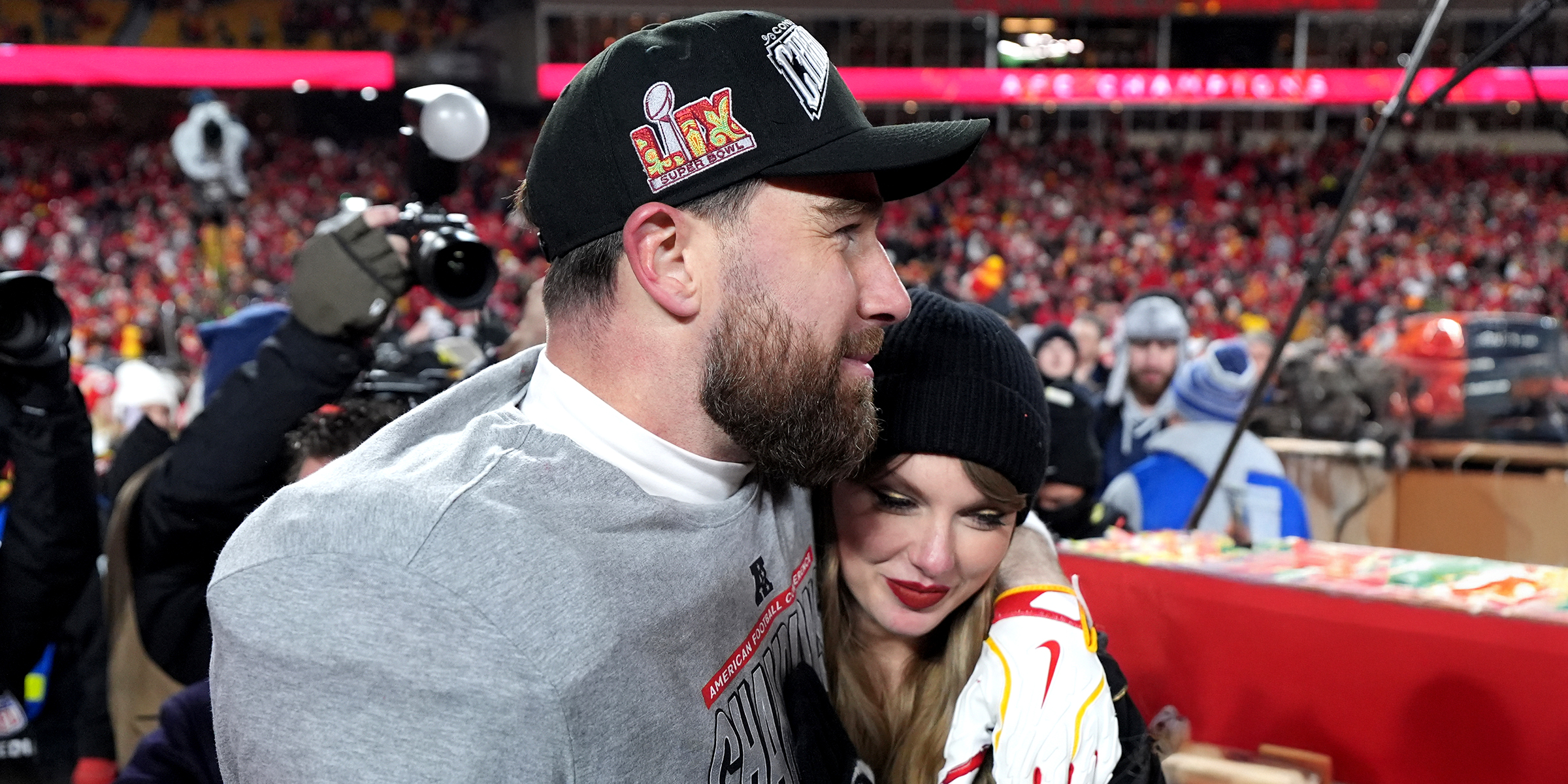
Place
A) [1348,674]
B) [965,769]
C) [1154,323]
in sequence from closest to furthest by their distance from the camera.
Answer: [965,769] → [1348,674] → [1154,323]

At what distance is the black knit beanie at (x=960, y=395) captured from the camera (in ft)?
5.36

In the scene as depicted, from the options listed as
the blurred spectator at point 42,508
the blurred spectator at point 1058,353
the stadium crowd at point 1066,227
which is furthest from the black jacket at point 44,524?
the stadium crowd at point 1066,227

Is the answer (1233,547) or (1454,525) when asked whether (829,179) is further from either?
(1454,525)

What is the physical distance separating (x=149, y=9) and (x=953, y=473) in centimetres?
2804

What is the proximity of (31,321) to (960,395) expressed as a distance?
178 cm

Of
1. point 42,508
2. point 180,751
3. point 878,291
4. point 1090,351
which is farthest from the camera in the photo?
point 1090,351

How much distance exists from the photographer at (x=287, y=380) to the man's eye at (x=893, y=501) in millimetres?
1073

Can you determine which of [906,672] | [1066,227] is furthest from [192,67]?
[906,672]

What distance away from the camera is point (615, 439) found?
1188 millimetres

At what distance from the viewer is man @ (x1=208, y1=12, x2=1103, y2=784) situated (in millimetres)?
921

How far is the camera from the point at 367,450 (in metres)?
1.09

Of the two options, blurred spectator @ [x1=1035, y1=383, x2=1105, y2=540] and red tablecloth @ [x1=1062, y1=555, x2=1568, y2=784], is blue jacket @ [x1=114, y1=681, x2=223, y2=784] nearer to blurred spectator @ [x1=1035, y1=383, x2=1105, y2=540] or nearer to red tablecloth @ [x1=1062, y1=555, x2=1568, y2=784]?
red tablecloth @ [x1=1062, y1=555, x2=1568, y2=784]

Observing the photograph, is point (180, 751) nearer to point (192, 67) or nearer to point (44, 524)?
point (44, 524)

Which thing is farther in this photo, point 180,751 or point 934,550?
point 180,751
